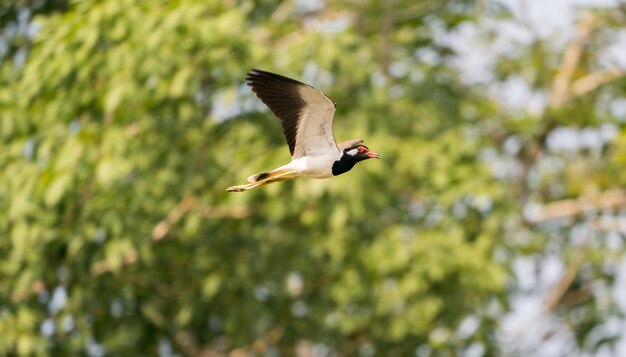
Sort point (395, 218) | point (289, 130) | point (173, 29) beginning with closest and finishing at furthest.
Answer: point (289, 130)
point (173, 29)
point (395, 218)

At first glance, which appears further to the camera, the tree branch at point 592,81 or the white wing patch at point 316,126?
the tree branch at point 592,81

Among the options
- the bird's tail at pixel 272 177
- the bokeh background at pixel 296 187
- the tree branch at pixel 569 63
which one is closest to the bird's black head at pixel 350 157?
the bird's tail at pixel 272 177

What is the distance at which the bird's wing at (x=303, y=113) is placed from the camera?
21.4 feet

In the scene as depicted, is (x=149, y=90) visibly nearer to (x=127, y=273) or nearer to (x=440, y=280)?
(x=127, y=273)

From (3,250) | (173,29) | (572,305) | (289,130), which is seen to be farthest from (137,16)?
(572,305)

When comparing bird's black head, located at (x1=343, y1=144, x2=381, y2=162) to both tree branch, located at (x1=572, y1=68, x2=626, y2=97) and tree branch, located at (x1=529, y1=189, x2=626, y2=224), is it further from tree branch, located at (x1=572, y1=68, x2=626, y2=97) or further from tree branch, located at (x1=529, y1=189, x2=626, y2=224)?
tree branch, located at (x1=572, y1=68, x2=626, y2=97)

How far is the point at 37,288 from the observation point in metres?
12.1

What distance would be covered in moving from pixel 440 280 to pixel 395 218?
805 mm

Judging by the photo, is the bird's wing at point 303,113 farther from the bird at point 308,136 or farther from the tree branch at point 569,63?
the tree branch at point 569,63

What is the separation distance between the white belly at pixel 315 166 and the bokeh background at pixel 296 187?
13.4 ft

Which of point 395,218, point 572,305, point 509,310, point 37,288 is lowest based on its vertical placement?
point 572,305

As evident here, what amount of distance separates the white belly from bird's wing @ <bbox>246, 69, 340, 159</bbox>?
6cm

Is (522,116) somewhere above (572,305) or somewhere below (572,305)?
above

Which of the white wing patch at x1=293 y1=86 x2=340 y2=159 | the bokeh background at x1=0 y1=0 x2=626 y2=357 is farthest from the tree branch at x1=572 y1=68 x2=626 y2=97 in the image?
the white wing patch at x1=293 y1=86 x2=340 y2=159
